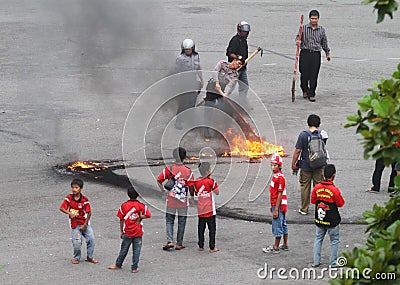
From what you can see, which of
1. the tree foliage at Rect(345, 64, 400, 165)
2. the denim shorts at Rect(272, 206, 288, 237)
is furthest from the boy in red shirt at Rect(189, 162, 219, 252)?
the tree foliage at Rect(345, 64, 400, 165)

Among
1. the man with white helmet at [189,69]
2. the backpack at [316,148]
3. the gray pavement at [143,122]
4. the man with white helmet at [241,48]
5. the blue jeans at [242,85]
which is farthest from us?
the blue jeans at [242,85]

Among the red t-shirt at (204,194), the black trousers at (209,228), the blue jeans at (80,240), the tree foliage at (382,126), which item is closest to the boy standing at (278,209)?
the black trousers at (209,228)

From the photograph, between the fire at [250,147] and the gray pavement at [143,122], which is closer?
the gray pavement at [143,122]

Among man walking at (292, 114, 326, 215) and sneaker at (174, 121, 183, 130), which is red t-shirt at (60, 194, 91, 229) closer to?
man walking at (292, 114, 326, 215)

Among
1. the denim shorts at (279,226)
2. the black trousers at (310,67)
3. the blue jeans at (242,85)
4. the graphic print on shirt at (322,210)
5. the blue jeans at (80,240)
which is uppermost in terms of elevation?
the black trousers at (310,67)

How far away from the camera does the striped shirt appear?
53.4 ft

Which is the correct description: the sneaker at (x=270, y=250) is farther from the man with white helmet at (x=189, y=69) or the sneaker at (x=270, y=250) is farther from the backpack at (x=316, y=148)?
the man with white helmet at (x=189, y=69)

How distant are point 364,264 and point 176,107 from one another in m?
11.4

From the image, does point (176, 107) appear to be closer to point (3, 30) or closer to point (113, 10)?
point (113, 10)

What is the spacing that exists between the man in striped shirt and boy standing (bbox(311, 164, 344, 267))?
7.56 metres

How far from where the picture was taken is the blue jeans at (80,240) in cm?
913

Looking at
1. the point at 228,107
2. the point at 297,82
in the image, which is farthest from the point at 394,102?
the point at 297,82

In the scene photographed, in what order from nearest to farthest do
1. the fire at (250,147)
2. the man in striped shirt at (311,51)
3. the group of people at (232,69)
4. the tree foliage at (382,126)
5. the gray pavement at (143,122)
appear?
1. the tree foliage at (382,126)
2. the gray pavement at (143,122)
3. the fire at (250,147)
4. the group of people at (232,69)
5. the man in striped shirt at (311,51)

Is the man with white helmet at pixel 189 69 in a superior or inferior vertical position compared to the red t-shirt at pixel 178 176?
superior
